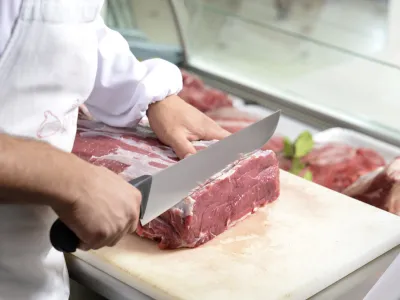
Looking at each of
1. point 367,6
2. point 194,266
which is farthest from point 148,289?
point 367,6

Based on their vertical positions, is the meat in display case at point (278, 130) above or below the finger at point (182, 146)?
below

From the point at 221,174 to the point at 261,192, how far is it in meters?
0.12

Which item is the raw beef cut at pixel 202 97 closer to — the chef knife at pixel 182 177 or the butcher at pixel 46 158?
the chef knife at pixel 182 177

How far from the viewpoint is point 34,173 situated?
2.71 feet

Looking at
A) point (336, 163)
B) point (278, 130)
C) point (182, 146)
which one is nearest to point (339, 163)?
point (336, 163)

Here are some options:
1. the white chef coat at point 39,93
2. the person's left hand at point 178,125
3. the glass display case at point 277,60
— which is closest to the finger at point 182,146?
the person's left hand at point 178,125

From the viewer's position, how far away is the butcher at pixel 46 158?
846mm

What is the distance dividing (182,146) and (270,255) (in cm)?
26

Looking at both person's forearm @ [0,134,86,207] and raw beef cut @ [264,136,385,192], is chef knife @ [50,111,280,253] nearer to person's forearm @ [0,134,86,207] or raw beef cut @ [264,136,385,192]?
person's forearm @ [0,134,86,207]

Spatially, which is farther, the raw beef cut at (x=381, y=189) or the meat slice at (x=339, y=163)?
the meat slice at (x=339, y=163)

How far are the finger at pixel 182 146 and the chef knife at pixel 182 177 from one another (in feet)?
0.29

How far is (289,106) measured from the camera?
2086 millimetres

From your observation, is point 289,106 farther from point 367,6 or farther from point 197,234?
point 367,6

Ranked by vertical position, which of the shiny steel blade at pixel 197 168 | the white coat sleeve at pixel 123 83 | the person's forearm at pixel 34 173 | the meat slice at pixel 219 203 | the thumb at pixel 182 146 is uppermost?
the person's forearm at pixel 34 173
